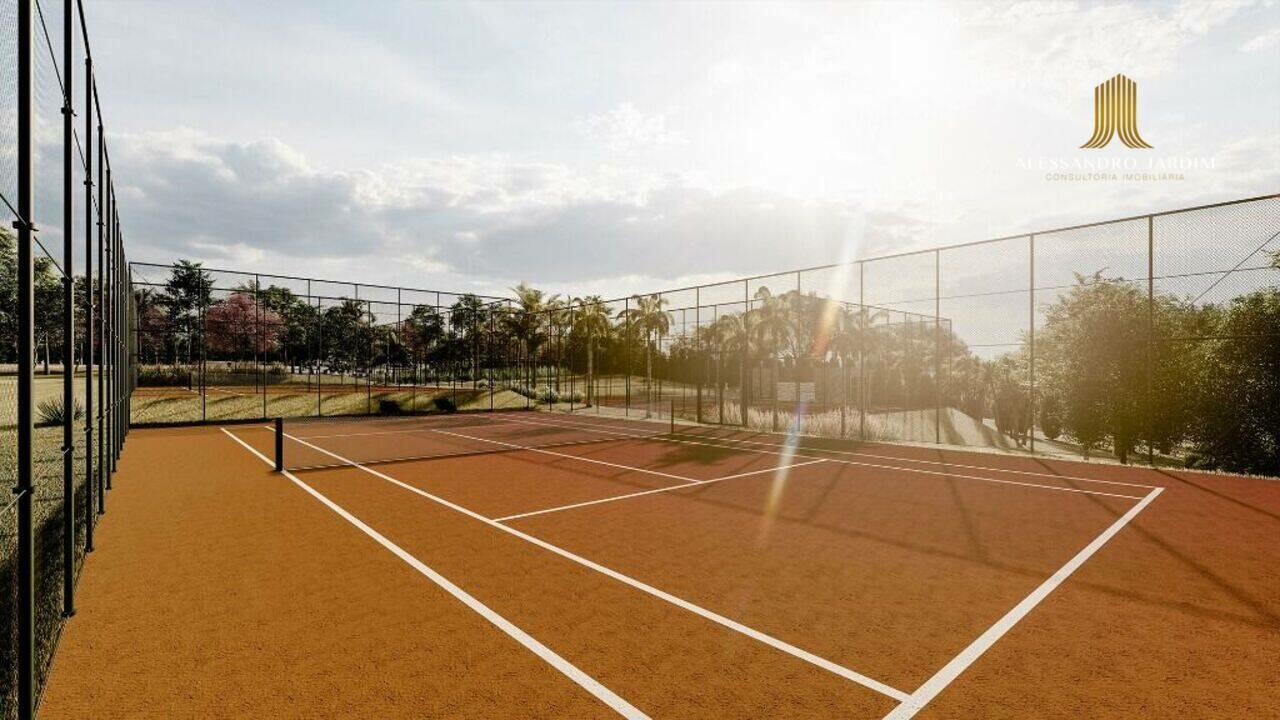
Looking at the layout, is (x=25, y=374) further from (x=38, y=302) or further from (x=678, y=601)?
(x=678, y=601)

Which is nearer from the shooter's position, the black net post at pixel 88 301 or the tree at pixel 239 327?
the black net post at pixel 88 301

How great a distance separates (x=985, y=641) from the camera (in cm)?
509

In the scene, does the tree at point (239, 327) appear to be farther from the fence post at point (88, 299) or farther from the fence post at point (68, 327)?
the fence post at point (68, 327)

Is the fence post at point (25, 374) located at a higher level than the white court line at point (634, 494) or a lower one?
higher

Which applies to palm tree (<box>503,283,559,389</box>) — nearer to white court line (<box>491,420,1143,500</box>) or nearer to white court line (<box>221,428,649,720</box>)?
white court line (<box>491,420,1143,500</box>)

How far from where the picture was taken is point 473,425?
84.5ft

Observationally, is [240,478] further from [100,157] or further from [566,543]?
[566,543]

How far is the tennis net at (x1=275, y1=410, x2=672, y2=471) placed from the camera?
15.9 metres

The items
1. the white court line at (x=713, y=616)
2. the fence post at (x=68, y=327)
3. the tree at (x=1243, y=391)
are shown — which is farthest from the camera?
the tree at (x=1243, y=391)

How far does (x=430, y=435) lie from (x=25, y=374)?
1861 centimetres

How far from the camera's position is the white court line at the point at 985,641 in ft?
13.5

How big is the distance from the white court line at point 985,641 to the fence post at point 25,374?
545 centimetres

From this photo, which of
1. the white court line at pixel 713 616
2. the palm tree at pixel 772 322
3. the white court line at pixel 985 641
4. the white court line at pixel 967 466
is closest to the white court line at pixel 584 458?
the white court line at pixel 713 616

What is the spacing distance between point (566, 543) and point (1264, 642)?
7.13 metres
